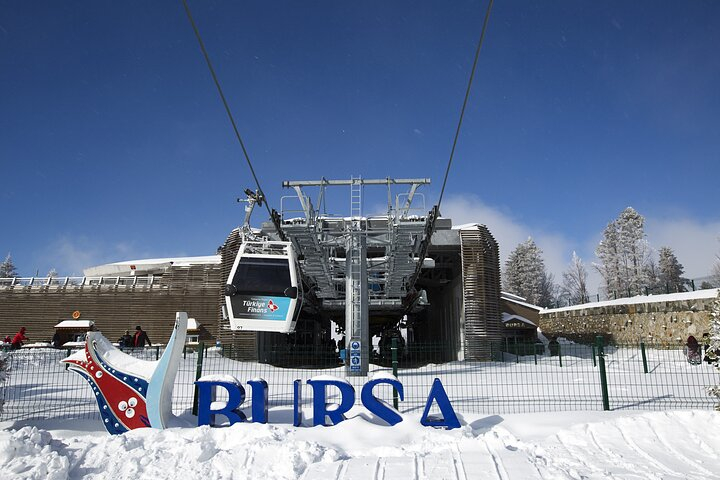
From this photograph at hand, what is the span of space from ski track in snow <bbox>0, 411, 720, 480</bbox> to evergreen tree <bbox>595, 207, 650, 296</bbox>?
174 feet

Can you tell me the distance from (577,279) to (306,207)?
230 feet

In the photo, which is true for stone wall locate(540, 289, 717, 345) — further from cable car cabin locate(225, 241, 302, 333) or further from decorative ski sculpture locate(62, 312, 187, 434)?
decorative ski sculpture locate(62, 312, 187, 434)

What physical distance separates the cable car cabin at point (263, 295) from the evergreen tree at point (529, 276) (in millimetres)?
63249

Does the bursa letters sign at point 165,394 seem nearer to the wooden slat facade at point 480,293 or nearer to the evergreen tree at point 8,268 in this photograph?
the wooden slat facade at point 480,293

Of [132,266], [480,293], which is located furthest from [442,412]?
[132,266]

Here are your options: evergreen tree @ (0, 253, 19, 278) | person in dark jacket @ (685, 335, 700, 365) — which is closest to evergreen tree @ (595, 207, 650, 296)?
person in dark jacket @ (685, 335, 700, 365)

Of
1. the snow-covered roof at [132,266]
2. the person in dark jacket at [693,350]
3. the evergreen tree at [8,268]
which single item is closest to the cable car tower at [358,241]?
the person in dark jacket at [693,350]

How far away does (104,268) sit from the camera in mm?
52312

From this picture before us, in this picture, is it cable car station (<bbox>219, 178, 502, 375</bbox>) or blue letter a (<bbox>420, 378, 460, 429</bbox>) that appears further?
cable car station (<bbox>219, 178, 502, 375</bbox>)

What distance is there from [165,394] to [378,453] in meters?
3.69

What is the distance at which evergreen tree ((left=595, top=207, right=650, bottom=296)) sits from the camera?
56.4m

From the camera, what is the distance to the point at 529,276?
7325cm

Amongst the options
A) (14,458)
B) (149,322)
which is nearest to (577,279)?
(149,322)

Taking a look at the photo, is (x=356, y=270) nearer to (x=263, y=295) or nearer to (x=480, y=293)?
(x=263, y=295)
